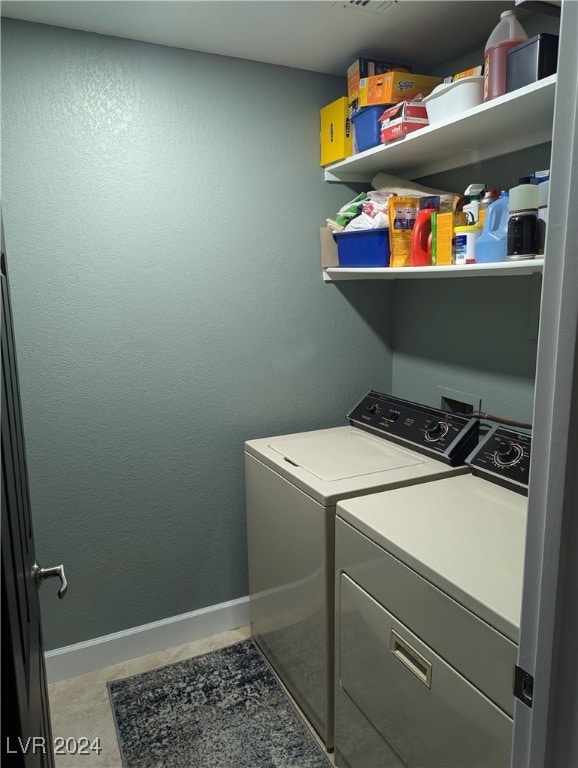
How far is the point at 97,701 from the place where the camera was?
200 centimetres

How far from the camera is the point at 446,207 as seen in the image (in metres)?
1.91

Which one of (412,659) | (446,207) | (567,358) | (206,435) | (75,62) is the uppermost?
(75,62)

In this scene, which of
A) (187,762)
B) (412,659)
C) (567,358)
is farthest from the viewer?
(187,762)

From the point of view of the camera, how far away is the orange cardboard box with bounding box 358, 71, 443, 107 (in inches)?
74.0

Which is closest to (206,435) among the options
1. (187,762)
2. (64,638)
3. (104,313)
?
(104,313)

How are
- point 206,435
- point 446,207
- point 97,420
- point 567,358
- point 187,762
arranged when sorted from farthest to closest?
point 206,435 → point 97,420 → point 446,207 → point 187,762 → point 567,358

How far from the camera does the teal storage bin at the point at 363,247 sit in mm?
2049

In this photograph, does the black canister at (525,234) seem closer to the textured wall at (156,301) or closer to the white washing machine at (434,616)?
the white washing machine at (434,616)

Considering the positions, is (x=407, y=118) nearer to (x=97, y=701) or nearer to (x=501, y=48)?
(x=501, y=48)

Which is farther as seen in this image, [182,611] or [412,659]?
[182,611]

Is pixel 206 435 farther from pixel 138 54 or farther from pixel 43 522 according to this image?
pixel 138 54

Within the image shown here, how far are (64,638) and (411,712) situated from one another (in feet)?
4.68

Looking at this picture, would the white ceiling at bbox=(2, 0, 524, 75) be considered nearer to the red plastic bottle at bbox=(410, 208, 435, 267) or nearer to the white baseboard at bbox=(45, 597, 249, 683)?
the red plastic bottle at bbox=(410, 208, 435, 267)

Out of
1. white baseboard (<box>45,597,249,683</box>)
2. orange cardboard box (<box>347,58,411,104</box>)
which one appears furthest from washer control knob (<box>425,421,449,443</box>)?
orange cardboard box (<box>347,58,411,104</box>)
